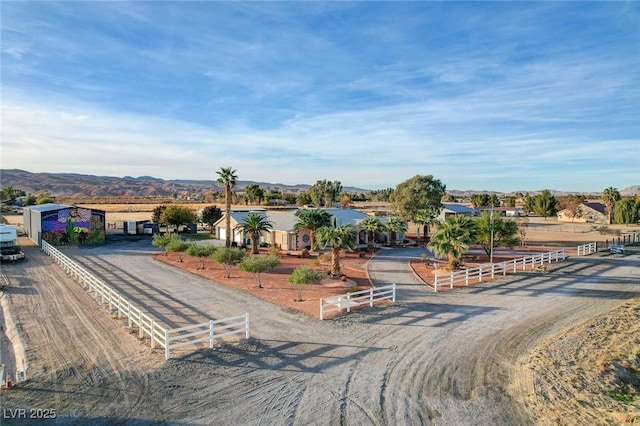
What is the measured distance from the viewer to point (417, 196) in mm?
48031

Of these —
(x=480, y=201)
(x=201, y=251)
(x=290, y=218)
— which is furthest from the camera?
(x=480, y=201)

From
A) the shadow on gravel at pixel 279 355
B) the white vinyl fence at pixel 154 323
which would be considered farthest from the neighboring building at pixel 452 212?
the shadow on gravel at pixel 279 355

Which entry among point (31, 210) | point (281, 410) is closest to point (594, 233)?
point (281, 410)

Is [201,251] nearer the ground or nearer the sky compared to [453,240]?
nearer the ground

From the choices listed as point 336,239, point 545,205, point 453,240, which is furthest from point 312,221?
point 545,205

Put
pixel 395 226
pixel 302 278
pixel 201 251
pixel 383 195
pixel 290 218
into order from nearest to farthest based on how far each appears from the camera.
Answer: pixel 302 278 < pixel 201 251 < pixel 395 226 < pixel 290 218 < pixel 383 195

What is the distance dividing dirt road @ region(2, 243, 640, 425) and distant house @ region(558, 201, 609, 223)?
7199 cm

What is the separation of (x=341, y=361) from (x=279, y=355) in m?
2.10

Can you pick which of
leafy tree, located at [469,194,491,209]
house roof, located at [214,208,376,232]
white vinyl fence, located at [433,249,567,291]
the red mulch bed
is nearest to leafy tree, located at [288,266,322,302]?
the red mulch bed

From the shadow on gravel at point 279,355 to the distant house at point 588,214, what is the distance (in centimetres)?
8718

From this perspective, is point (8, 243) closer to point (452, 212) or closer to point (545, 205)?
point (452, 212)

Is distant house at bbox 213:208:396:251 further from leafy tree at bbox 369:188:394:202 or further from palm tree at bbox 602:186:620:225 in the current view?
leafy tree at bbox 369:188:394:202

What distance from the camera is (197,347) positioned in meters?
14.1

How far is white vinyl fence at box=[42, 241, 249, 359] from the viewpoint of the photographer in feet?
44.9
